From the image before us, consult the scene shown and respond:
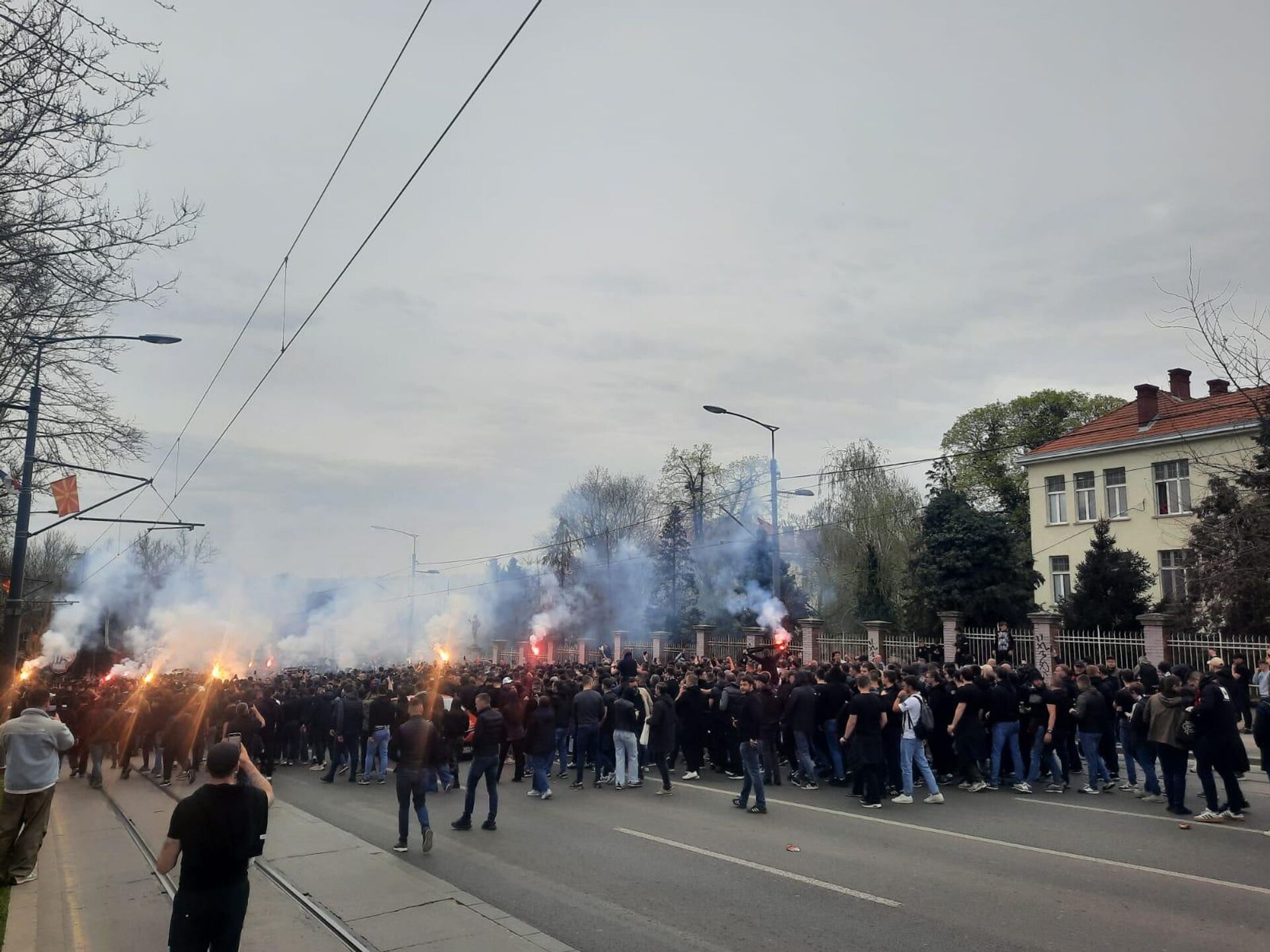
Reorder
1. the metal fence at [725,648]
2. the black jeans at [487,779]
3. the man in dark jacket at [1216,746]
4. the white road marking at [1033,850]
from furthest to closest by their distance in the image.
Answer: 1. the metal fence at [725,648]
2. the black jeans at [487,779]
3. the man in dark jacket at [1216,746]
4. the white road marking at [1033,850]

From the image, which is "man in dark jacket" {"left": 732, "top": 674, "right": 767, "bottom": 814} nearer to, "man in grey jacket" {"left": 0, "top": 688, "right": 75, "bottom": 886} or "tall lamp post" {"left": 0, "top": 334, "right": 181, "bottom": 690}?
"man in grey jacket" {"left": 0, "top": 688, "right": 75, "bottom": 886}

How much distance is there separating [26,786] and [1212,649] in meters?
22.6

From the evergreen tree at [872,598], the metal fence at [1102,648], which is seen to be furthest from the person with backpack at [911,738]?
the evergreen tree at [872,598]

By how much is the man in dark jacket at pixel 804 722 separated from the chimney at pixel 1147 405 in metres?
32.6

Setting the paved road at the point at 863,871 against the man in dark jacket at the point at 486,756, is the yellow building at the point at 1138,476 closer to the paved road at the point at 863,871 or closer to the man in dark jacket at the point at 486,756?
the paved road at the point at 863,871

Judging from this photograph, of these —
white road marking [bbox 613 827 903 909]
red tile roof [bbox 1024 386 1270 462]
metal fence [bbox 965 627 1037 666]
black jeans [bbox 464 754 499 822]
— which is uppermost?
red tile roof [bbox 1024 386 1270 462]

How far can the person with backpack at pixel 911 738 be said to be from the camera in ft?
38.7

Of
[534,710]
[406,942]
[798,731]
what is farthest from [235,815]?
[798,731]

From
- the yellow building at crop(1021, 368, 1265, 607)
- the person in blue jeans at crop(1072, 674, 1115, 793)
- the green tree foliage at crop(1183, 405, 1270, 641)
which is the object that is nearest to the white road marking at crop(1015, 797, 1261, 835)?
the person in blue jeans at crop(1072, 674, 1115, 793)

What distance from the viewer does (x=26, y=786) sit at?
27.6ft

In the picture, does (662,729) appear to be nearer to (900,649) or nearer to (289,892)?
(289,892)

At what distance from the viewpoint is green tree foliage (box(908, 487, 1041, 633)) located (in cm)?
3200

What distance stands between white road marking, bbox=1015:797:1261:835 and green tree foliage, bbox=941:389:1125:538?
134ft

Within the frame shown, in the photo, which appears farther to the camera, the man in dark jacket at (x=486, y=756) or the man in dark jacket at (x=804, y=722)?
the man in dark jacket at (x=804, y=722)
